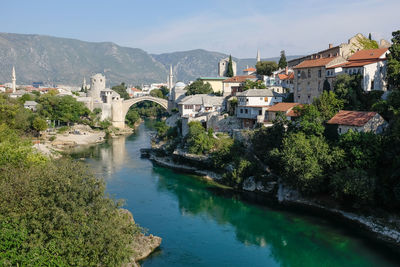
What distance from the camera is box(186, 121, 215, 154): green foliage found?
107 feet

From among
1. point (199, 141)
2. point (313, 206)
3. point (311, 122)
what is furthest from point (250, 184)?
point (199, 141)

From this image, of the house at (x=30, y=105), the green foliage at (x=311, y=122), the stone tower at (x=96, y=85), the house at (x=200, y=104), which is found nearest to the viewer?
the green foliage at (x=311, y=122)

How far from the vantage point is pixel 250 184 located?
27.7m

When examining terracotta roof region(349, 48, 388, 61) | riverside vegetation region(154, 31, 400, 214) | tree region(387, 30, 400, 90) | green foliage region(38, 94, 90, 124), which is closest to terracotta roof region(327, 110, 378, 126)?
riverside vegetation region(154, 31, 400, 214)

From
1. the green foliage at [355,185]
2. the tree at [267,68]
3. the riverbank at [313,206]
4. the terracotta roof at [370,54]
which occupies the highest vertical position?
the tree at [267,68]

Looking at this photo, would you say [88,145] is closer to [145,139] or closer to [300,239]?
[145,139]

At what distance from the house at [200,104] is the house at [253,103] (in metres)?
6.86

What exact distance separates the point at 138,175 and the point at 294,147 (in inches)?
569

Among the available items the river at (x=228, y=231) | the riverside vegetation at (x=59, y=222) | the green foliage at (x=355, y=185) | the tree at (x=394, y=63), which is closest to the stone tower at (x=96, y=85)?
the river at (x=228, y=231)

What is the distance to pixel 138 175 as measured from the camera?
3288 centimetres

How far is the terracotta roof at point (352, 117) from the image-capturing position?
956 inches

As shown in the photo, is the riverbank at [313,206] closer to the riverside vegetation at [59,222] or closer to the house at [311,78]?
the house at [311,78]

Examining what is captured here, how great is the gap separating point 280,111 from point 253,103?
4.55 m

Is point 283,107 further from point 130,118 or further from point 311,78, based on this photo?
point 130,118
